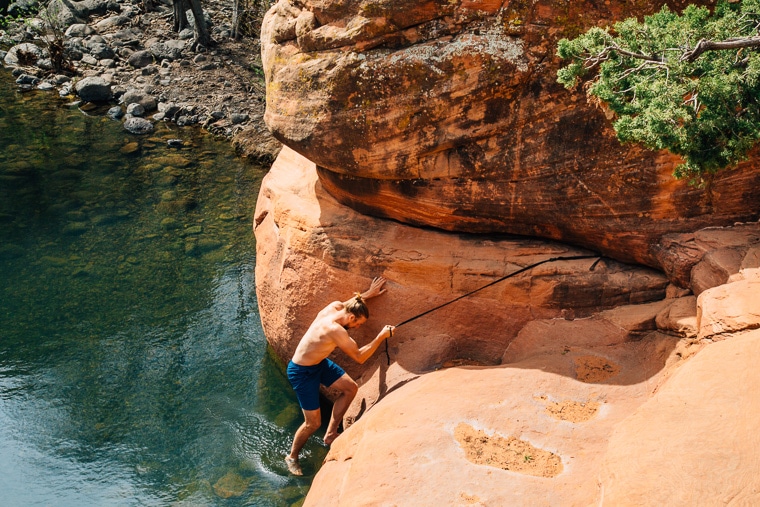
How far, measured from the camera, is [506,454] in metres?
6.27

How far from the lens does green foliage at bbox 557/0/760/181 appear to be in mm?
5441

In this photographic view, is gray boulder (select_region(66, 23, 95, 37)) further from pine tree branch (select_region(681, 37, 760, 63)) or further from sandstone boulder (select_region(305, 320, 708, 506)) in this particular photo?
pine tree branch (select_region(681, 37, 760, 63))

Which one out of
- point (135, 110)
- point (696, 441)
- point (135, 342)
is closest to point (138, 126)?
point (135, 110)

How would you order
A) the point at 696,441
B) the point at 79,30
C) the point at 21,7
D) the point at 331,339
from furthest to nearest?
the point at 21,7, the point at 79,30, the point at 331,339, the point at 696,441

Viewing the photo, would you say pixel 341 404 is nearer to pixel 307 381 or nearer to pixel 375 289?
pixel 307 381

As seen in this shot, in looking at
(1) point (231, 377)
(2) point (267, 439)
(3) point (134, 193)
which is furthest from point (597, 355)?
(3) point (134, 193)

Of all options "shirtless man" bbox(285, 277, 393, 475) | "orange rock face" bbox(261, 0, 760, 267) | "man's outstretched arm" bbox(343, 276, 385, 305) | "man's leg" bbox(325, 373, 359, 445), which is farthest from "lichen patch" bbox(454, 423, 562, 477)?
"orange rock face" bbox(261, 0, 760, 267)

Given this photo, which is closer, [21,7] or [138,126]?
[138,126]

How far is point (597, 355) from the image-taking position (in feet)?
24.5

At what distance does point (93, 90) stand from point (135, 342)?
12.5 m

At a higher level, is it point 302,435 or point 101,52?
point 101,52

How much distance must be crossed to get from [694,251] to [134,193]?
1136 centimetres

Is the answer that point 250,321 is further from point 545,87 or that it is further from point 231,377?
point 545,87

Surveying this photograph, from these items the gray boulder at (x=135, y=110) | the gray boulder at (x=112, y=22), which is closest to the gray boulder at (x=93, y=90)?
the gray boulder at (x=135, y=110)
